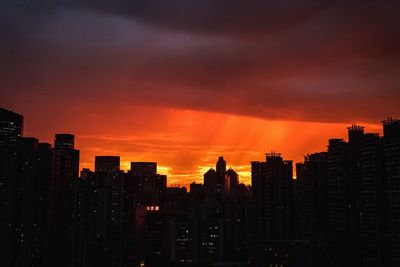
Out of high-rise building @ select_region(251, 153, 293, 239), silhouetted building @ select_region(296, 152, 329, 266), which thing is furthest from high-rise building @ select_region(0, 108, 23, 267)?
silhouetted building @ select_region(296, 152, 329, 266)

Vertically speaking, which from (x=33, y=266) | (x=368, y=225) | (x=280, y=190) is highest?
(x=280, y=190)

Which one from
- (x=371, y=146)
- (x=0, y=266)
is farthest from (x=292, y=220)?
(x=0, y=266)

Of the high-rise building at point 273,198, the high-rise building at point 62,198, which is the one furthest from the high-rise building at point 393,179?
the high-rise building at point 62,198

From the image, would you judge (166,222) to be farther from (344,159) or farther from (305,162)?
(344,159)

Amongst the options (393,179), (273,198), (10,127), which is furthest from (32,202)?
(393,179)

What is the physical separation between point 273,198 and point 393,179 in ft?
87.5

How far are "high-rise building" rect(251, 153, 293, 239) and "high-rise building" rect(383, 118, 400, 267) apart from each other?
73.8 feet

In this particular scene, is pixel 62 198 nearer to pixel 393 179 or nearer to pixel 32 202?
pixel 32 202

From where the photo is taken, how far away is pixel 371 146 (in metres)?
55.8

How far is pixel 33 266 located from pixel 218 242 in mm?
26945

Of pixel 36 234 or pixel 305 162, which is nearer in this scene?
pixel 36 234

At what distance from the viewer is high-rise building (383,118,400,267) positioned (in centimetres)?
4660

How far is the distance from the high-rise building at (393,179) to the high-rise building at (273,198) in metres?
22.5

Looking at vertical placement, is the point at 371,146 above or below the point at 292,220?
above
